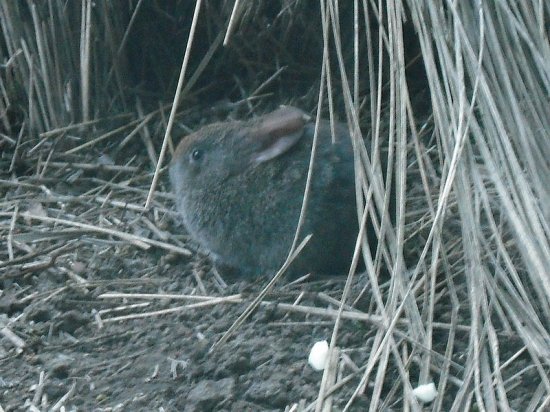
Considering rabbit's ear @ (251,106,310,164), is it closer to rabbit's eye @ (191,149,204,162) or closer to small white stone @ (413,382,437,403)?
rabbit's eye @ (191,149,204,162)

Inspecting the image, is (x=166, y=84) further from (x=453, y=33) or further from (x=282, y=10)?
(x=453, y=33)

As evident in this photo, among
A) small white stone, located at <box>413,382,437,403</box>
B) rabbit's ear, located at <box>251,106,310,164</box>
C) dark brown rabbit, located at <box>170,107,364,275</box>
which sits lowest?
small white stone, located at <box>413,382,437,403</box>

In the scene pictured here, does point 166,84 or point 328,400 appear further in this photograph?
point 166,84

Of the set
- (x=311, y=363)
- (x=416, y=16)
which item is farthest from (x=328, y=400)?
(x=416, y=16)

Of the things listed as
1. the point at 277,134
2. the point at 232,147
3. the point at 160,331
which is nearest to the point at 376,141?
the point at 277,134

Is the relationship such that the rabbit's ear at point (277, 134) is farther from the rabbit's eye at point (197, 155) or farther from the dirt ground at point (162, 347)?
the dirt ground at point (162, 347)

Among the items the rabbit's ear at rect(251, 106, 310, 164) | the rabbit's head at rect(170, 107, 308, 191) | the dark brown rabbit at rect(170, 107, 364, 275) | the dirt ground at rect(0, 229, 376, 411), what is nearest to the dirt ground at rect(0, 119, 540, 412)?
the dirt ground at rect(0, 229, 376, 411)

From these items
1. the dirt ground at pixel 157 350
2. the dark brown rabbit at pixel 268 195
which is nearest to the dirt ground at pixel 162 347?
the dirt ground at pixel 157 350
